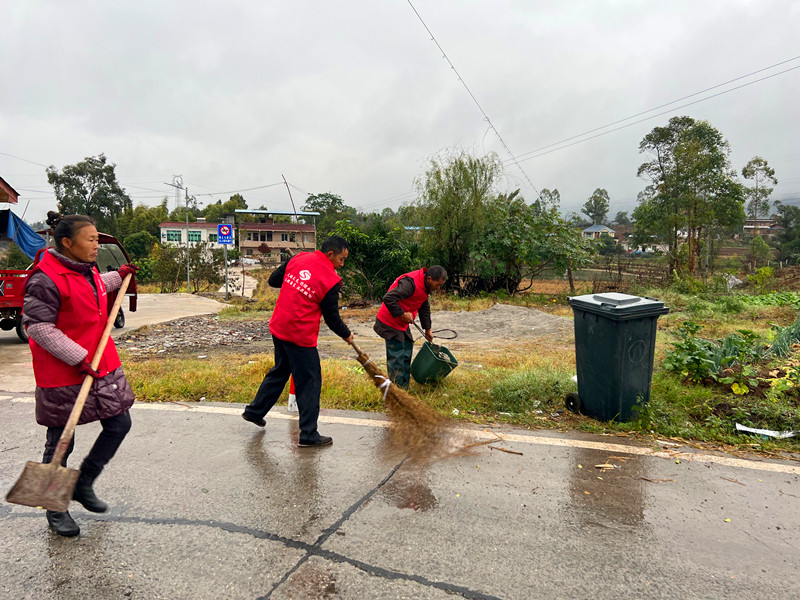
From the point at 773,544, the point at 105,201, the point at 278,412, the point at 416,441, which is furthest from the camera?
the point at 105,201

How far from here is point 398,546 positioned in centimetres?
255

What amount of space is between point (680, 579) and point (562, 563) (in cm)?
52

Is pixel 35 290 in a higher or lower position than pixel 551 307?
higher

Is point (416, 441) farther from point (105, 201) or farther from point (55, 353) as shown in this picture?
point (105, 201)

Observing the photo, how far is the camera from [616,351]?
4.14m

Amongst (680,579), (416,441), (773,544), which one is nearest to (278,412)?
(416,441)

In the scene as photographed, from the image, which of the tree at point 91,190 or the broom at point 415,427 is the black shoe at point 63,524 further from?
the tree at point 91,190

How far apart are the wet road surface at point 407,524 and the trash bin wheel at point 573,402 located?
56 centimetres

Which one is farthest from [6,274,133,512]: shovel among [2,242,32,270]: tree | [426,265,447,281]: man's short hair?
[2,242,32,270]: tree

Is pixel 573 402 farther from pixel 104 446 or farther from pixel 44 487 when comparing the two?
pixel 44 487

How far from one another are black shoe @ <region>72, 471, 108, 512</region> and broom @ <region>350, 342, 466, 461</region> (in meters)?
1.95

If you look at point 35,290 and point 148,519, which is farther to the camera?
point 148,519

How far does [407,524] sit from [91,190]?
2325 inches

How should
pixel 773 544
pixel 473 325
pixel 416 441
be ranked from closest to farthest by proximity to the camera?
pixel 773 544, pixel 416 441, pixel 473 325
